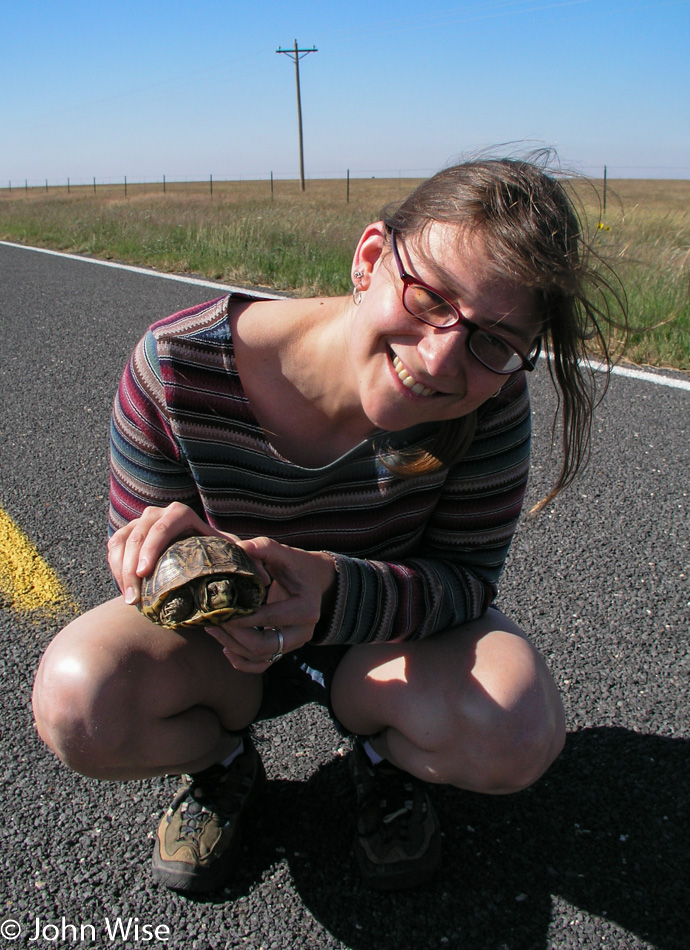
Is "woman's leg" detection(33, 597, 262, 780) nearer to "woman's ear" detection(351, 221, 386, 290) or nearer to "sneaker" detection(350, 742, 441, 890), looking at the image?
"sneaker" detection(350, 742, 441, 890)

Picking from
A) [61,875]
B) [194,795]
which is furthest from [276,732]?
[61,875]

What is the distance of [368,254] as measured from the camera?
5.89ft

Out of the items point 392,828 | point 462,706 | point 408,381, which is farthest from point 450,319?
point 392,828

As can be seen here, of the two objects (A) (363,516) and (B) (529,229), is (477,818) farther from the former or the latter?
(B) (529,229)

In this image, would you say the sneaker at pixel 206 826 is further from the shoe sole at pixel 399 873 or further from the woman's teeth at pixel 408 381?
the woman's teeth at pixel 408 381

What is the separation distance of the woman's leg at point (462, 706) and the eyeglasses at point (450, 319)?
2.39 ft

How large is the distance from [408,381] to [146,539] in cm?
68

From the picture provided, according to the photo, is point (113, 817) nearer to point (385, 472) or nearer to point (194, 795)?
point (194, 795)

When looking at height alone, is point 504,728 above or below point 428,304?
below

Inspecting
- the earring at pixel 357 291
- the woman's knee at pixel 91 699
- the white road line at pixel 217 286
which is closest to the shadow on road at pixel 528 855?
the woman's knee at pixel 91 699

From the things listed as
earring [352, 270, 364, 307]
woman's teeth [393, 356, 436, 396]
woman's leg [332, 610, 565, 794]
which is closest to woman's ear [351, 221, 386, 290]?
earring [352, 270, 364, 307]

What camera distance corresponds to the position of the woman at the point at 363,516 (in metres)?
1.64

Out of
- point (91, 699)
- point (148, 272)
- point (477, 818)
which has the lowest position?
point (477, 818)

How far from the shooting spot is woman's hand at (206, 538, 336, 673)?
173 cm
